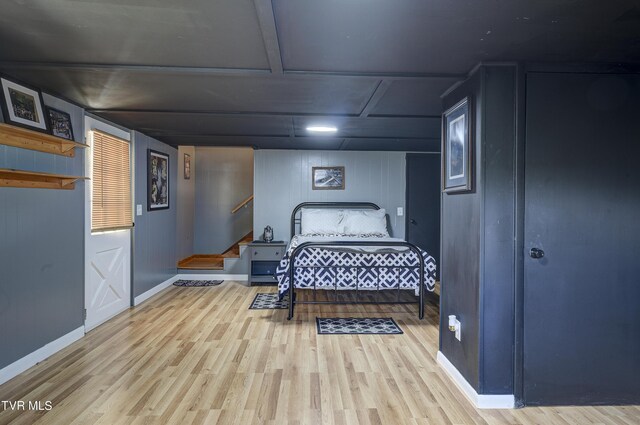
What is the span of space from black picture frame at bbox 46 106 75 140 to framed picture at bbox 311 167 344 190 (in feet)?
11.5

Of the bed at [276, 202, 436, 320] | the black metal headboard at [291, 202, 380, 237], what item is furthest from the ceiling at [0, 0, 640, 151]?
the black metal headboard at [291, 202, 380, 237]

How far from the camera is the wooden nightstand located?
5.53m

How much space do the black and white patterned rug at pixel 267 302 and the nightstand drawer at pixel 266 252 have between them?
650 millimetres

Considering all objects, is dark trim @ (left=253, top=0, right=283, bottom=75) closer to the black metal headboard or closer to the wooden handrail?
the black metal headboard

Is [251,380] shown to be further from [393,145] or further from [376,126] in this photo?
[393,145]

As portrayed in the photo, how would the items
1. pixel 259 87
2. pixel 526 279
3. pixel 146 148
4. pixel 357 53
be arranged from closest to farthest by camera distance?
A: pixel 357 53, pixel 526 279, pixel 259 87, pixel 146 148

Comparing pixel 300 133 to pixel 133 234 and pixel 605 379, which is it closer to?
pixel 133 234

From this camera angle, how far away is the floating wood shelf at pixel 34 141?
8.21 ft

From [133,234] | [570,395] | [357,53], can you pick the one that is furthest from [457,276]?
[133,234]

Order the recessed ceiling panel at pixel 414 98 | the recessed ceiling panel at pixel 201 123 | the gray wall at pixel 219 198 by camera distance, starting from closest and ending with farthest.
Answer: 1. the recessed ceiling panel at pixel 414 98
2. the recessed ceiling panel at pixel 201 123
3. the gray wall at pixel 219 198

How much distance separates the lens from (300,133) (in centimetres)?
468

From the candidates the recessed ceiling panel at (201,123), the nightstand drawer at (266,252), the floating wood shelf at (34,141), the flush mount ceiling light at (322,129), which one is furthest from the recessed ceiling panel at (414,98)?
the nightstand drawer at (266,252)

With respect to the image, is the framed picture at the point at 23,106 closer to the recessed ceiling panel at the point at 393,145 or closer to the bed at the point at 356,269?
the bed at the point at 356,269

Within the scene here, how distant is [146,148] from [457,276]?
4.21 meters
